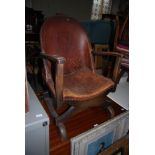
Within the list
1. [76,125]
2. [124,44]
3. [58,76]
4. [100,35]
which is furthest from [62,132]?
[100,35]

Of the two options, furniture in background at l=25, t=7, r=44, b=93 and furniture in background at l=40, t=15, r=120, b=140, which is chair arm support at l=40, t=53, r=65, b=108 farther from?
furniture in background at l=25, t=7, r=44, b=93

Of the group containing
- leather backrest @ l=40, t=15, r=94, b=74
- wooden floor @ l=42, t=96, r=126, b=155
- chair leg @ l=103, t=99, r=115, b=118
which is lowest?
wooden floor @ l=42, t=96, r=126, b=155

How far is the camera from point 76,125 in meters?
1.56

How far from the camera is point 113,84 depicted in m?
1.40

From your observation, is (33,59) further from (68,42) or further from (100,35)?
(100,35)

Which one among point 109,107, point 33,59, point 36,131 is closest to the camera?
point 36,131

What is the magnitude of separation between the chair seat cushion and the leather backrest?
10 centimetres

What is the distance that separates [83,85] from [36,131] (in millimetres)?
573

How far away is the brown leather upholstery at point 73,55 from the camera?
1.31m

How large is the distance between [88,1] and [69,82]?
4330 millimetres

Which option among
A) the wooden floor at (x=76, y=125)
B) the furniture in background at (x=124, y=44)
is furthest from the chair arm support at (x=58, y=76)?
the furniture in background at (x=124, y=44)

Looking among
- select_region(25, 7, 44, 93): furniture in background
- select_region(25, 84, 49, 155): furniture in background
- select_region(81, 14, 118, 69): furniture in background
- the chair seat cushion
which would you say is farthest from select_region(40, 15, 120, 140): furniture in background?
select_region(81, 14, 118, 69): furniture in background

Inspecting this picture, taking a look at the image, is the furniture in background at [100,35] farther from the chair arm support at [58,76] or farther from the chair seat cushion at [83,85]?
the chair arm support at [58,76]

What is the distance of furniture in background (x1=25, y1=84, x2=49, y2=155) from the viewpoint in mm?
907
